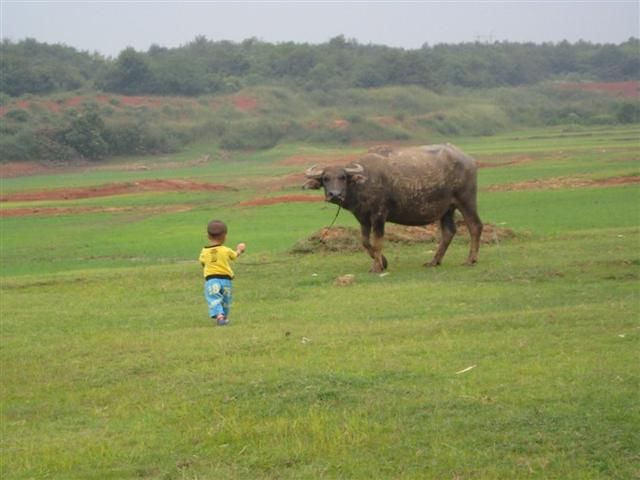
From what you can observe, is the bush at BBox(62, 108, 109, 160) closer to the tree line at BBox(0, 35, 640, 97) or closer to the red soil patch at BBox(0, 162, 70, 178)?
the red soil patch at BBox(0, 162, 70, 178)

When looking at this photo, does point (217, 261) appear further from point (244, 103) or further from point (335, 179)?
point (244, 103)

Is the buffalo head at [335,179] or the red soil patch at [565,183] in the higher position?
the buffalo head at [335,179]

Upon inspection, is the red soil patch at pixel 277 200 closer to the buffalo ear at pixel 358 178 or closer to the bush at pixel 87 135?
the buffalo ear at pixel 358 178

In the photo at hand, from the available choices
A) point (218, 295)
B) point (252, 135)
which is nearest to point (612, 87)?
point (252, 135)

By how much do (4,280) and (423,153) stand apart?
764 centimetres

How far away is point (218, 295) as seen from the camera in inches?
517

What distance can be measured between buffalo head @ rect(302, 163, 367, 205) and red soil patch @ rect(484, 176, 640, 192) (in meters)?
19.9

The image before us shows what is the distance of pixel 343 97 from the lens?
9750 cm

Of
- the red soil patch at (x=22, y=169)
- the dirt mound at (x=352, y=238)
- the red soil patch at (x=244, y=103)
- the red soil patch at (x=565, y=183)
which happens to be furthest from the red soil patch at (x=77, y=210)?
the red soil patch at (x=244, y=103)

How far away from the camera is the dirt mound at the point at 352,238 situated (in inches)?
826

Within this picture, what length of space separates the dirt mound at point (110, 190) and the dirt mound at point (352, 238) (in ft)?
80.0

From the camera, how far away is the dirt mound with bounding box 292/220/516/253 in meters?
21.0

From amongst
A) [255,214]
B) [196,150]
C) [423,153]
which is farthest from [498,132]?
[423,153]

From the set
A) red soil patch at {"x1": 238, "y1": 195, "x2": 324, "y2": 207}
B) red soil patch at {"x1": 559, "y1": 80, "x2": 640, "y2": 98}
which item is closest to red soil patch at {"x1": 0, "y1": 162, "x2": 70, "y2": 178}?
red soil patch at {"x1": 238, "y1": 195, "x2": 324, "y2": 207}
